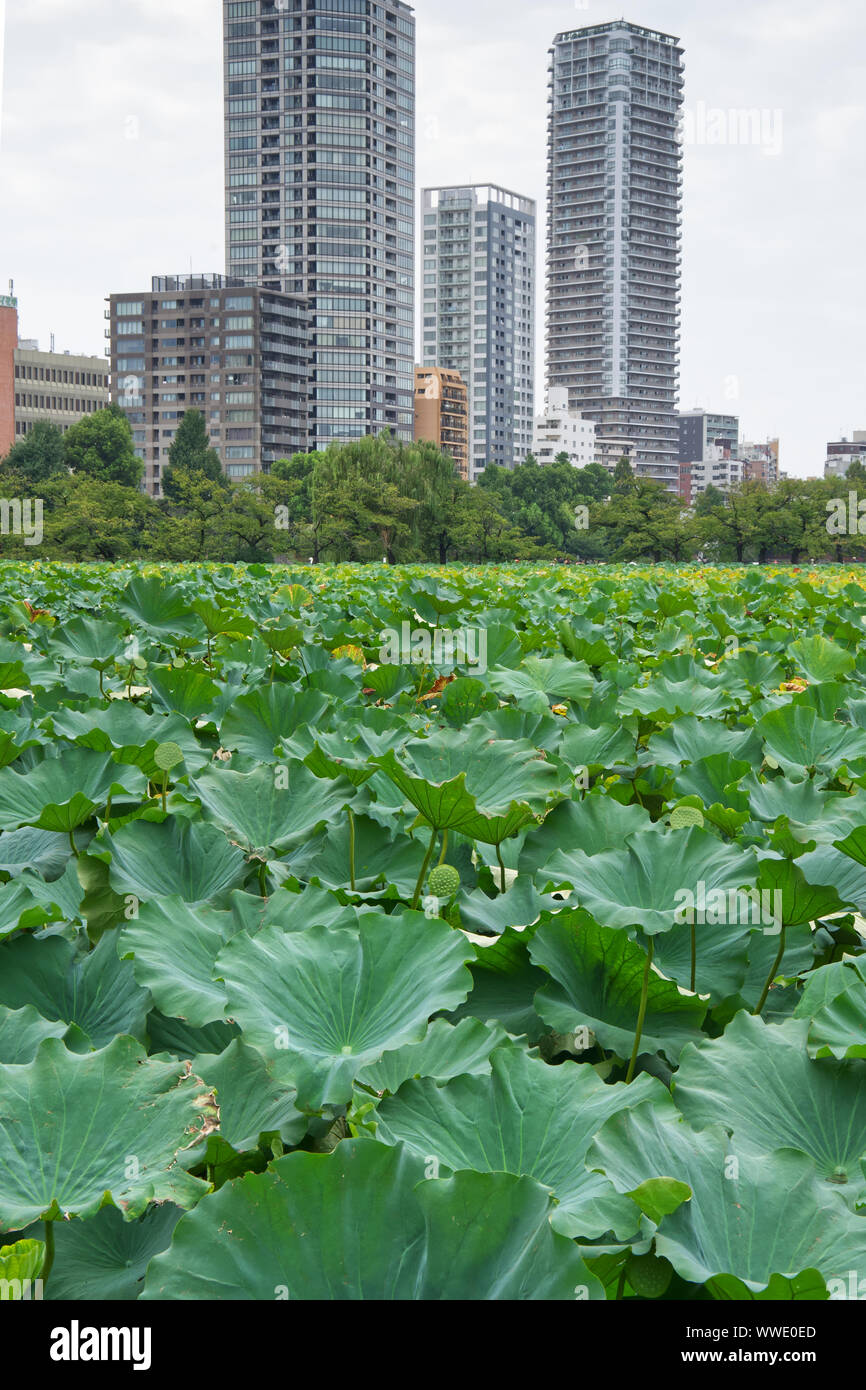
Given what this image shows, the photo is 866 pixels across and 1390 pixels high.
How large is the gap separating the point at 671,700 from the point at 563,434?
111m

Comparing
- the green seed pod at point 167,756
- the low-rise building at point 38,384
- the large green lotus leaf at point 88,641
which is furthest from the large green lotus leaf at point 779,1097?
the low-rise building at point 38,384

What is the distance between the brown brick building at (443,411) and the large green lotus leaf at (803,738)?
91719 millimetres

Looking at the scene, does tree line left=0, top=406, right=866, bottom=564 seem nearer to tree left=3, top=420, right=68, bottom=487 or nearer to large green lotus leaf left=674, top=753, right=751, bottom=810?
tree left=3, top=420, right=68, bottom=487

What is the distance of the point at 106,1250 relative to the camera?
75 cm

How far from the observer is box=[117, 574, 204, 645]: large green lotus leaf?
145 inches

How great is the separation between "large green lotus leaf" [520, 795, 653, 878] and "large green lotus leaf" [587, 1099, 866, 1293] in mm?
664

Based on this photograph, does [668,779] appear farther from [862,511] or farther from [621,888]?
[862,511]

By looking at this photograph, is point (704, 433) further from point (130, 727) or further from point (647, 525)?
point (130, 727)

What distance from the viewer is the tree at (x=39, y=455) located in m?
55.5

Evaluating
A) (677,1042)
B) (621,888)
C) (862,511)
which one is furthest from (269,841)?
(862,511)

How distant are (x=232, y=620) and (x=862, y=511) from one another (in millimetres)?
40750

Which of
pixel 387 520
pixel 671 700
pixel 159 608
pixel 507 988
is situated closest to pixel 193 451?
pixel 387 520

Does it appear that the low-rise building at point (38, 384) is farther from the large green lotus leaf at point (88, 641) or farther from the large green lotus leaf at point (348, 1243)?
the large green lotus leaf at point (348, 1243)

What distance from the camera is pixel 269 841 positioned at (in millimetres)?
1468
